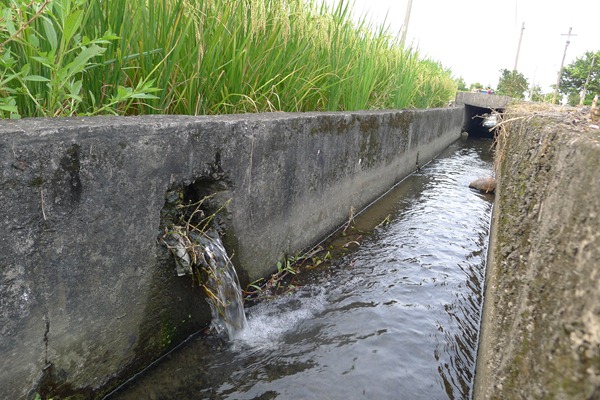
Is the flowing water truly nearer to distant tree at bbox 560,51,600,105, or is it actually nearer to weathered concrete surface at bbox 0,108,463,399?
weathered concrete surface at bbox 0,108,463,399

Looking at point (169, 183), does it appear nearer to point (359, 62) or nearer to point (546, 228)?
point (546, 228)

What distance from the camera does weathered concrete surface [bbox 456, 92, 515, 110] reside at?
12832 mm

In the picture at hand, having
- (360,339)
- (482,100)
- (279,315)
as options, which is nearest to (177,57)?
(279,315)

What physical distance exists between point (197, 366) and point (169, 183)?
3.02 feet

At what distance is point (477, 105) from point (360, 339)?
1292 cm

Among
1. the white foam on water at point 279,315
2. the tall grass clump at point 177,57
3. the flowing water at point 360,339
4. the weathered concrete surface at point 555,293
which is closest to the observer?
the weathered concrete surface at point 555,293

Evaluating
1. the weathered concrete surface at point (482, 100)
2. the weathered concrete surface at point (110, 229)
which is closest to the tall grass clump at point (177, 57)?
the weathered concrete surface at point (110, 229)

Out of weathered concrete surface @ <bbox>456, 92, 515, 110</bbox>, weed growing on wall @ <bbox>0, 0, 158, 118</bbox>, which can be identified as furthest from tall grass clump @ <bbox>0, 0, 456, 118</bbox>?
weathered concrete surface @ <bbox>456, 92, 515, 110</bbox>

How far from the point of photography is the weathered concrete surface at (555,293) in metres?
0.94

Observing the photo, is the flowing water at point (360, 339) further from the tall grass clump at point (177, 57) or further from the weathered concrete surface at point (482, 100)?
the weathered concrete surface at point (482, 100)

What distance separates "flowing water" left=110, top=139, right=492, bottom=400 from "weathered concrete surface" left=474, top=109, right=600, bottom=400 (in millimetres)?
539

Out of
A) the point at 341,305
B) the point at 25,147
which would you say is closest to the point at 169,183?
the point at 25,147

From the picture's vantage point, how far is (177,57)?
2.28 metres

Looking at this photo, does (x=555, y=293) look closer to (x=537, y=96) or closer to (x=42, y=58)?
(x=42, y=58)
